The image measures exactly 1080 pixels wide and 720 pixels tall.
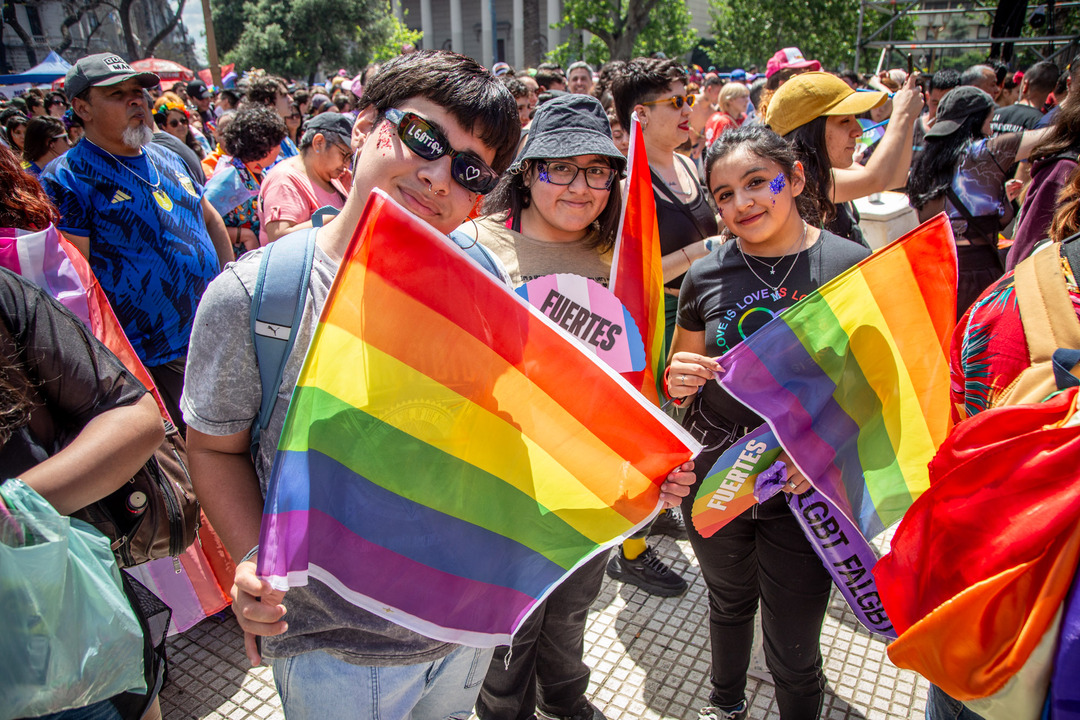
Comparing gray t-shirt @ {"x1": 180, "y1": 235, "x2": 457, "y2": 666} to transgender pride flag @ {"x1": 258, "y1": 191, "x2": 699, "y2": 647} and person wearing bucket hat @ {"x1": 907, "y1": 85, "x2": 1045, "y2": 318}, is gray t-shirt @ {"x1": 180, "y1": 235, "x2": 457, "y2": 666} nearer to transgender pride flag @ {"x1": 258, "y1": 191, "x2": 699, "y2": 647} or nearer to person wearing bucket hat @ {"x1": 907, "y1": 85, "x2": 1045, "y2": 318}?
transgender pride flag @ {"x1": 258, "y1": 191, "x2": 699, "y2": 647}

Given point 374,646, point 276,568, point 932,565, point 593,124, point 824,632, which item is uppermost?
point 593,124

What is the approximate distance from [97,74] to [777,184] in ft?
10.7

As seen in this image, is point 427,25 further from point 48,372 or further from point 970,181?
point 48,372

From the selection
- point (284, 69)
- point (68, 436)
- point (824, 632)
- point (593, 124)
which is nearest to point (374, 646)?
point (68, 436)

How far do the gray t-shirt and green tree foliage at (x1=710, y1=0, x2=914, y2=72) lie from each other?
29500mm

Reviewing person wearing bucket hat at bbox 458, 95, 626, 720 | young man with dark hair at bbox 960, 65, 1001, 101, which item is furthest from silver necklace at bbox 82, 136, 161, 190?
young man with dark hair at bbox 960, 65, 1001, 101

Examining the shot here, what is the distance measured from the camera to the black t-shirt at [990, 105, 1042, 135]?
5.57 metres

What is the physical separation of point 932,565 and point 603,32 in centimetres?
3062

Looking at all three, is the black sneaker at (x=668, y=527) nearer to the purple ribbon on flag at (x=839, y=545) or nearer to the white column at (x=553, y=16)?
the purple ribbon on flag at (x=839, y=545)

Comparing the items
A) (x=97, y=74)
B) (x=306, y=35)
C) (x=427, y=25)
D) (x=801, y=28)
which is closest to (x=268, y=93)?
(x=97, y=74)

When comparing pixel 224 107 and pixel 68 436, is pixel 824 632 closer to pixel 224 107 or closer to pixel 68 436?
pixel 68 436

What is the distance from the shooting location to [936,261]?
77.4 inches

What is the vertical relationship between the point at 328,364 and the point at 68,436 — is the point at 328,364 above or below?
above

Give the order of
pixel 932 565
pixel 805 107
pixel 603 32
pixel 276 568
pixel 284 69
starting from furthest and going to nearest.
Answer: pixel 284 69, pixel 603 32, pixel 805 107, pixel 932 565, pixel 276 568
